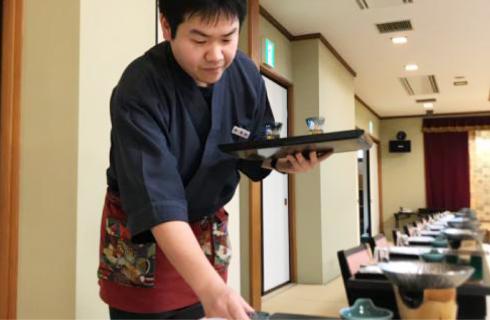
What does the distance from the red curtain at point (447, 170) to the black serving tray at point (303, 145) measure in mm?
9545

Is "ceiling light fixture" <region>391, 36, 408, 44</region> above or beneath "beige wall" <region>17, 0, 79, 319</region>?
above

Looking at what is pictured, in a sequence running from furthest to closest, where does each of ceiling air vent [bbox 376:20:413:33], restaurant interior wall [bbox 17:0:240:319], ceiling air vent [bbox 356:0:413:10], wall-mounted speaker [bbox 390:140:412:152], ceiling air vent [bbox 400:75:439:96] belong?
wall-mounted speaker [bbox 390:140:412:152] < ceiling air vent [bbox 400:75:439:96] < ceiling air vent [bbox 376:20:413:33] < ceiling air vent [bbox 356:0:413:10] < restaurant interior wall [bbox 17:0:240:319]

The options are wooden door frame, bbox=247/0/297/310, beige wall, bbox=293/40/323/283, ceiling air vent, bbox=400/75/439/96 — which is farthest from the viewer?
ceiling air vent, bbox=400/75/439/96

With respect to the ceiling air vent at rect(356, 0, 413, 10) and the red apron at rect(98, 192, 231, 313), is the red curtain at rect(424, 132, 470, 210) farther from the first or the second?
the red apron at rect(98, 192, 231, 313)

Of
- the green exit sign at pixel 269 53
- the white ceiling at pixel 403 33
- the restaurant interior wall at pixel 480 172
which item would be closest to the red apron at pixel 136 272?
the green exit sign at pixel 269 53

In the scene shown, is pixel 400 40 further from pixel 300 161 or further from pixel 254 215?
pixel 300 161

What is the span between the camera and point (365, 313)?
0.82 metres

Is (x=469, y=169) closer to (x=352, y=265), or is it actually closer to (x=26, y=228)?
(x=352, y=265)

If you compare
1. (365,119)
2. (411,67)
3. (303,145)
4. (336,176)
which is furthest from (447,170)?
(303,145)

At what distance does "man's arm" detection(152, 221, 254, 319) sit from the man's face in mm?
302

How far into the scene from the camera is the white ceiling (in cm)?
429

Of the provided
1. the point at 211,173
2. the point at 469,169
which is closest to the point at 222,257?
the point at 211,173

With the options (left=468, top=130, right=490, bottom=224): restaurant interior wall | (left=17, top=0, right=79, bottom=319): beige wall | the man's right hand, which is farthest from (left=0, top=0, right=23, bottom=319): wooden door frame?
(left=468, top=130, right=490, bottom=224): restaurant interior wall

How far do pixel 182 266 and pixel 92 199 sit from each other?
111cm
